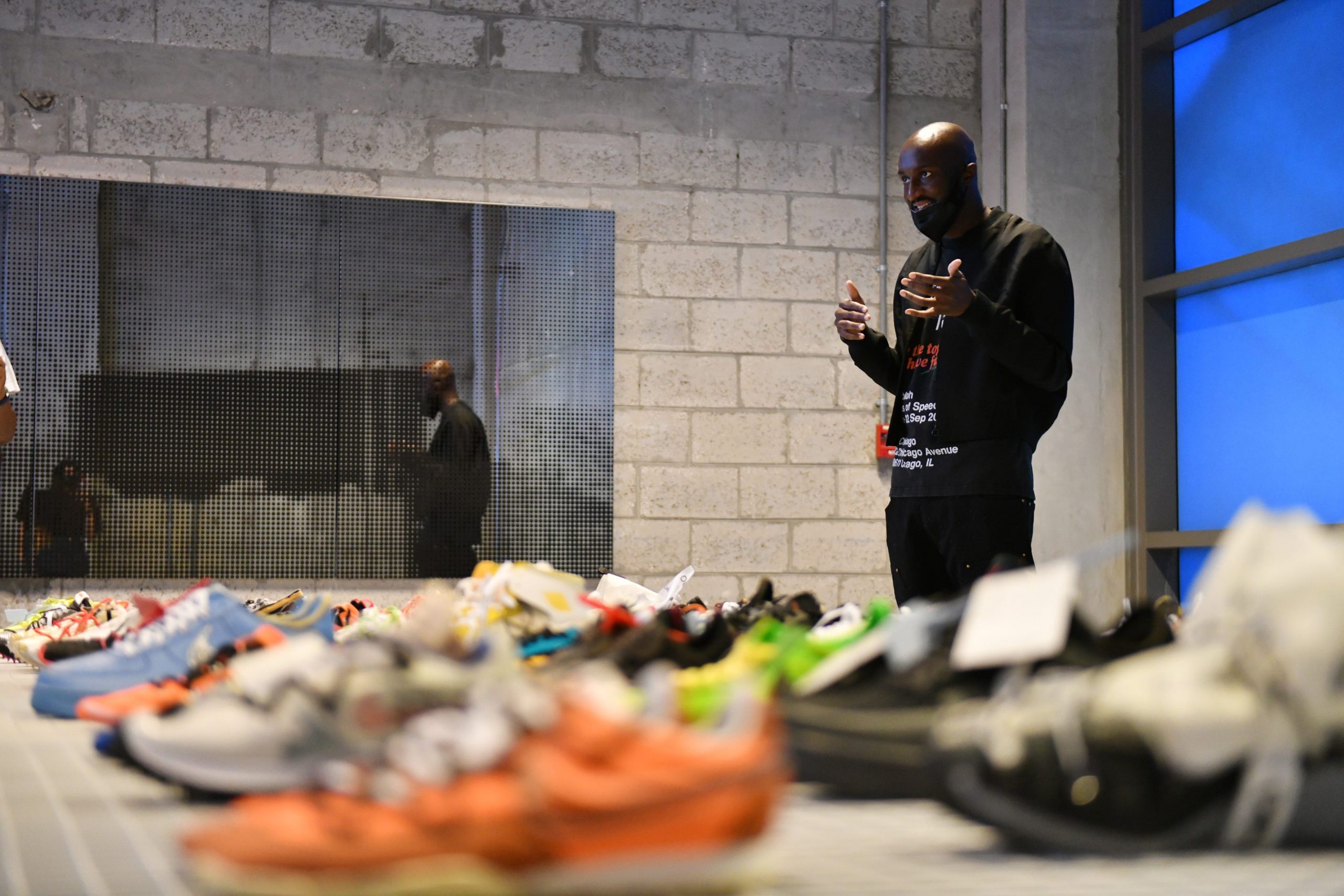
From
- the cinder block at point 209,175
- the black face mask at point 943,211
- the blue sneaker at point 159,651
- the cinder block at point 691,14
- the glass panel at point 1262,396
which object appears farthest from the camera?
the cinder block at point 691,14

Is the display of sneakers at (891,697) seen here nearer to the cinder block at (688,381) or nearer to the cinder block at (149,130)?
the cinder block at (688,381)

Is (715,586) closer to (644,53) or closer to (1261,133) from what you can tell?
(644,53)

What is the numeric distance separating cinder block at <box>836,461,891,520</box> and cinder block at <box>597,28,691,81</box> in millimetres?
1623

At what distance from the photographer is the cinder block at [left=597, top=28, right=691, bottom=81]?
4941mm

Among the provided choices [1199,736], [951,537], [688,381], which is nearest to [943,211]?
[951,537]

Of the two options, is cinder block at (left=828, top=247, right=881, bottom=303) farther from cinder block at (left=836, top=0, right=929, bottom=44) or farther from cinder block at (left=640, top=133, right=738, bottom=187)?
cinder block at (left=836, top=0, right=929, bottom=44)

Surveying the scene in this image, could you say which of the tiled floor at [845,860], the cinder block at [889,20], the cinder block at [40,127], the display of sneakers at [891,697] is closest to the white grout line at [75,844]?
the tiled floor at [845,860]

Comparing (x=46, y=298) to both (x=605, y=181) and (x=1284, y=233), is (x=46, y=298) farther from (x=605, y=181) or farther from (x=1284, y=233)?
(x=1284, y=233)

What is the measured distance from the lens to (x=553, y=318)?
4820 millimetres

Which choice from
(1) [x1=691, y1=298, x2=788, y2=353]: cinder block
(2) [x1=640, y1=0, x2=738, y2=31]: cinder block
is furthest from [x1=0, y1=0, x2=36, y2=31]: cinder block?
(1) [x1=691, y1=298, x2=788, y2=353]: cinder block

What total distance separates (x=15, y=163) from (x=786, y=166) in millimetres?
2721

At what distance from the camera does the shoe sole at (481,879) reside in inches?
23.4

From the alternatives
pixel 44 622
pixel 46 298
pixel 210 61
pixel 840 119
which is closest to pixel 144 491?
pixel 46 298

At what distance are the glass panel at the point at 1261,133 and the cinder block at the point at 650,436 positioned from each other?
200cm
